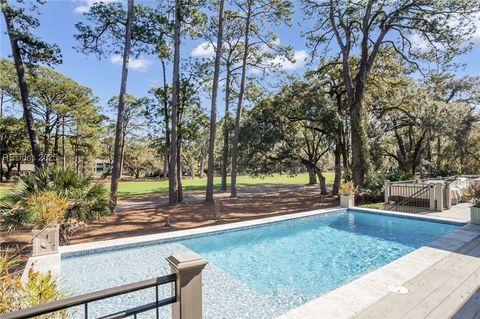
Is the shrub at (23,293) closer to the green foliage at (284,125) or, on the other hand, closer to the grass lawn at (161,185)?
the green foliage at (284,125)

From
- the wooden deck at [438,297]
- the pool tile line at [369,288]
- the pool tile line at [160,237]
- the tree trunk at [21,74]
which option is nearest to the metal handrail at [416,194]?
the pool tile line at [160,237]

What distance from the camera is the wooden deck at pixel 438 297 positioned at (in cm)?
337

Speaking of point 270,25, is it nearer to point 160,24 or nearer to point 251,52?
point 251,52

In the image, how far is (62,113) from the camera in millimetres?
26188

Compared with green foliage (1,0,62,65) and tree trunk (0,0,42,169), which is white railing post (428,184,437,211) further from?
green foliage (1,0,62,65)

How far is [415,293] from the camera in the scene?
3.93m

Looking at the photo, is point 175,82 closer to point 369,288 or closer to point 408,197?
point 408,197

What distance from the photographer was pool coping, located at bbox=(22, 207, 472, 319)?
363 centimetres

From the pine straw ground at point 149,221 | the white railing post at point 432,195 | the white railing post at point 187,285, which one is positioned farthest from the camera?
the white railing post at point 432,195

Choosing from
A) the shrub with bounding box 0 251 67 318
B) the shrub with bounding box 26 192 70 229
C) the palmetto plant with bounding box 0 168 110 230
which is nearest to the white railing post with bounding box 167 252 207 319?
the shrub with bounding box 0 251 67 318

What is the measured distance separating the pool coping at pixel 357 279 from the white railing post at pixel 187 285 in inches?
52.7

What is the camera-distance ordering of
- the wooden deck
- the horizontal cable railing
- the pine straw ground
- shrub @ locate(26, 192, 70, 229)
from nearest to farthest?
1. the wooden deck
2. shrub @ locate(26, 192, 70, 229)
3. the pine straw ground
4. the horizontal cable railing

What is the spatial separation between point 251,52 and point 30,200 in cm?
1696

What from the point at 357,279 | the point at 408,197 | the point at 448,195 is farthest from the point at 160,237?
the point at 448,195
